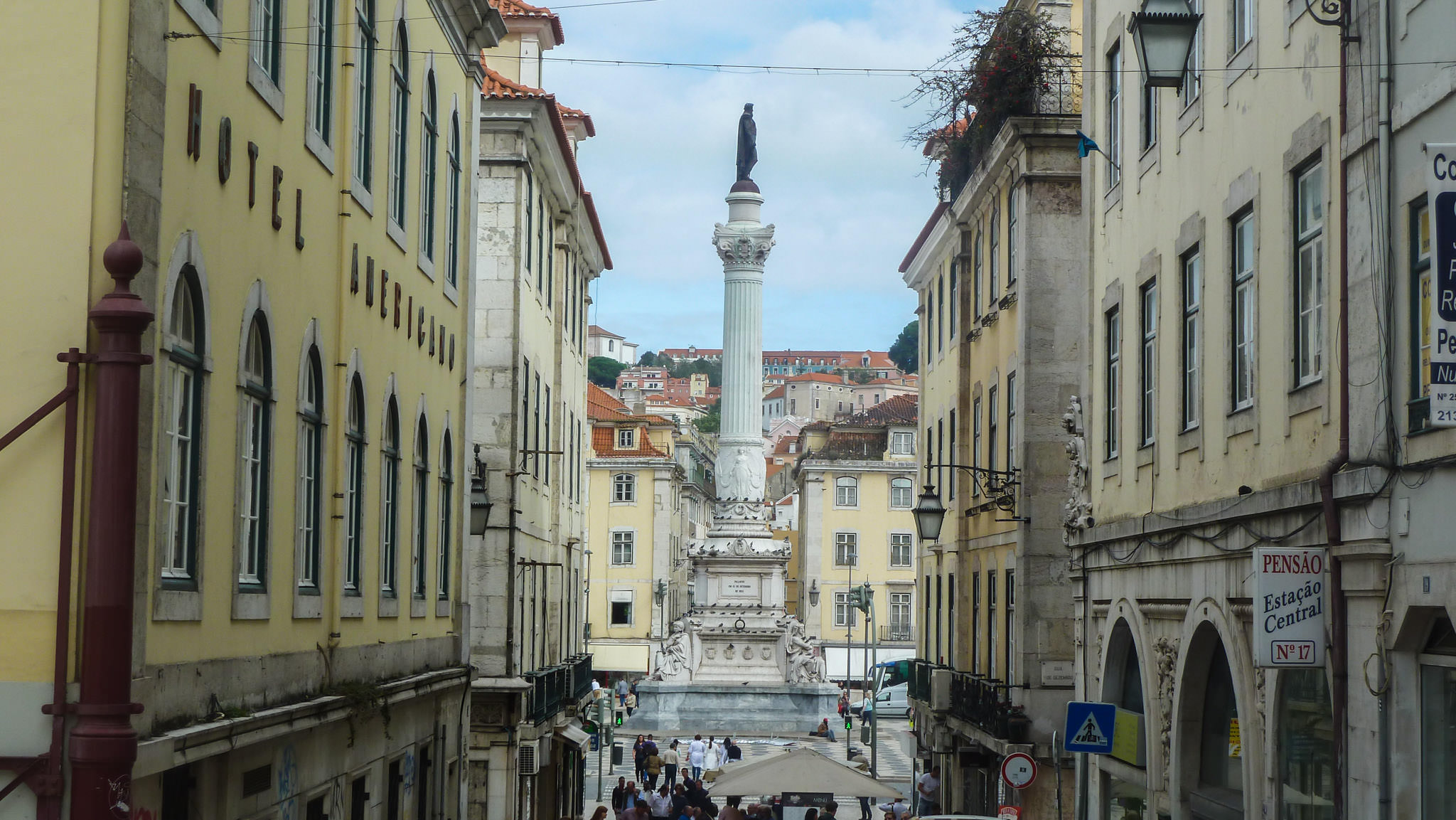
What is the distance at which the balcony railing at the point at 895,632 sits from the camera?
8719cm

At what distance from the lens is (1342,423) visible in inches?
508

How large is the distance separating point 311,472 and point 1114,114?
36.7 feet

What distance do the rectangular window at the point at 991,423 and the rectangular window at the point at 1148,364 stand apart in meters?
10.4

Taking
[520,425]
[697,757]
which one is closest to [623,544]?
[697,757]

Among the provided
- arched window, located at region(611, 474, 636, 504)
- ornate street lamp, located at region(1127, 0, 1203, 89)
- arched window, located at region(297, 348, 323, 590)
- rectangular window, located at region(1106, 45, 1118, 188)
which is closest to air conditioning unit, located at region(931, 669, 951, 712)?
rectangular window, located at region(1106, 45, 1118, 188)

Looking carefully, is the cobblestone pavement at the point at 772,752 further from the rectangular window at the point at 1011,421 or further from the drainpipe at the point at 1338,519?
the drainpipe at the point at 1338,519

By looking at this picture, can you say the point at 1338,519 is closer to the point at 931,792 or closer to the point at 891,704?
the point at 931,792

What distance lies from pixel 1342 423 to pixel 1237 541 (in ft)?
9.97

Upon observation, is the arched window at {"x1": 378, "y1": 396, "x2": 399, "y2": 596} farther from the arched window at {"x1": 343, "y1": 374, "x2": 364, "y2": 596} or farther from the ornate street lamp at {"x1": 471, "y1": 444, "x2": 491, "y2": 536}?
the ornate street lamp at {"x1": 471, "y1": 444, "x2": 491, "y2": 536}

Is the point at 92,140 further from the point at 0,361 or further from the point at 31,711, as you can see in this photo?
the point at 31,711

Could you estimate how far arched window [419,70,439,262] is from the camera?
20381 millimetres

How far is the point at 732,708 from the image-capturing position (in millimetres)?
59156

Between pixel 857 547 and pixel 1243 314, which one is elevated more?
pixel 1243 314

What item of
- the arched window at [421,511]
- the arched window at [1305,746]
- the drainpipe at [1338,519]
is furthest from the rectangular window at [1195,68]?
the arched window at [421,511]
